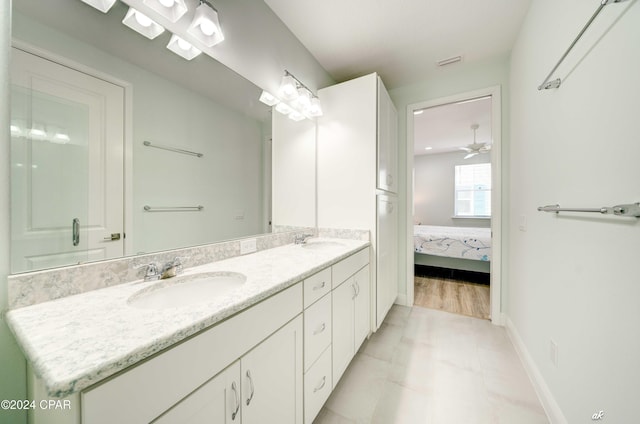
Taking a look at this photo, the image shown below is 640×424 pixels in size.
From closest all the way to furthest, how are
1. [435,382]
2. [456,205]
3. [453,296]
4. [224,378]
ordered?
1. [224,378]
2. [435,382]
3. [453,296]
4. [456,205]

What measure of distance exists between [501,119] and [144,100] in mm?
2789

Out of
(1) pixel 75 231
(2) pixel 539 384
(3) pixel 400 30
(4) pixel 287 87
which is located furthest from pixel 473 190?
(1) pixel 75 231

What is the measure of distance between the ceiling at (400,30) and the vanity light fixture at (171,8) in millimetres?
836

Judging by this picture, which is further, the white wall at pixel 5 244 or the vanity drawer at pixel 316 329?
the vanity drawer at pixel 316 329

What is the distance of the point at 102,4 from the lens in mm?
854

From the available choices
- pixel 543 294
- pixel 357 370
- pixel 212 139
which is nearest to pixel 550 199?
pixel 543 294

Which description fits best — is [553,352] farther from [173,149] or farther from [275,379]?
[173,149]

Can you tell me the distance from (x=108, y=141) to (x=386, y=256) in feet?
6.85

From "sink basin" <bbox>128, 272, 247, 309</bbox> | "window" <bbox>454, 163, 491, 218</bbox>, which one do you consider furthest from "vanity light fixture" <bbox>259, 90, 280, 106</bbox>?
"window" <bbox>454, 163, 491, 218</bbox>

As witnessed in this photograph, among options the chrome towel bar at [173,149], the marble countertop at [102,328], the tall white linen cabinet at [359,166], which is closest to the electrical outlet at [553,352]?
the tall white linen cabinet at [359,166]

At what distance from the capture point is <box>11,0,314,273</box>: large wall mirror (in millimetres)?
716

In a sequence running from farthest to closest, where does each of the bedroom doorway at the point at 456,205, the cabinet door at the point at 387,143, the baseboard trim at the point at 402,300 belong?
the baseboard trim at the point at 402,300
the bedroom doorway at the point at 456,205
the cabinet door at the point at 387,143

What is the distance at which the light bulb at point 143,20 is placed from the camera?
37.6 inches

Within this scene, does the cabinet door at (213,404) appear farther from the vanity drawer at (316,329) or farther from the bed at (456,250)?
the bed at (456,250)
